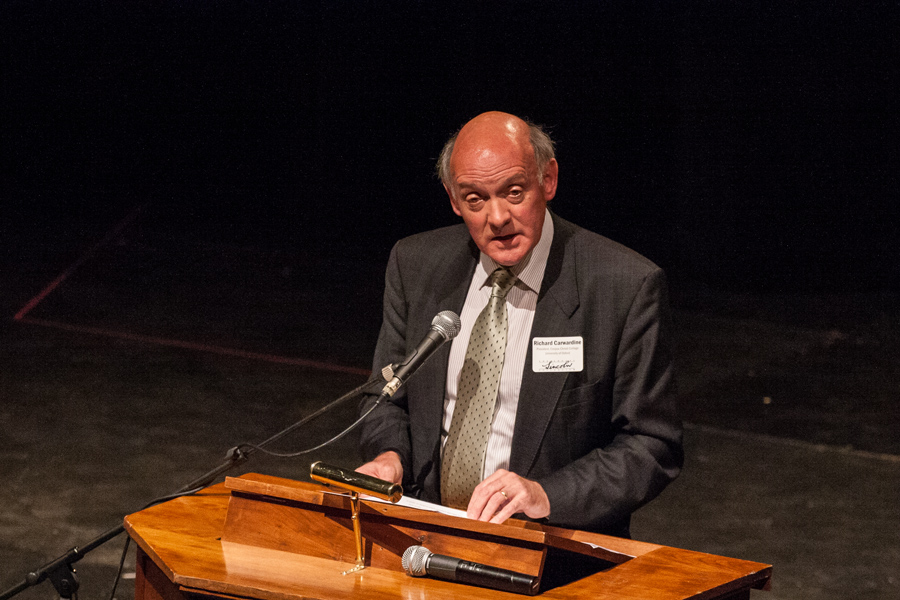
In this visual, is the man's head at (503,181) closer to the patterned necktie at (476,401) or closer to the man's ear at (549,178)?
the man's ear at (549,178)

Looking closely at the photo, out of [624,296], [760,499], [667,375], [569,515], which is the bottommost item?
[760,499]

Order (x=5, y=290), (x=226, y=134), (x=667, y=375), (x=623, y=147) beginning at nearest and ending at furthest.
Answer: (x=667, y=375)
(x=5, y=290)
(x=623, y=147)
(x=226, y=134)

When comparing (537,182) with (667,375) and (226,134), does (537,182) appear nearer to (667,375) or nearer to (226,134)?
(667,375)

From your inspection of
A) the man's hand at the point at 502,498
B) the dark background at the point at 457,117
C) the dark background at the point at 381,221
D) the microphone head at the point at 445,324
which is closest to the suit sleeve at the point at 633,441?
the man's hand at the point at 502,498

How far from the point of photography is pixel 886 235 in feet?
28.9

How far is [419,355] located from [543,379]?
17.7 inches

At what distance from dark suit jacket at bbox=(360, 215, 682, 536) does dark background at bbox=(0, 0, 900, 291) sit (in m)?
6.60

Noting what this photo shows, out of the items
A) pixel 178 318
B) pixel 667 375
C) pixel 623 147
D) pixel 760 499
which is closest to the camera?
pixel 667 375

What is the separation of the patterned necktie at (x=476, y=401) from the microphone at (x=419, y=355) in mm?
358

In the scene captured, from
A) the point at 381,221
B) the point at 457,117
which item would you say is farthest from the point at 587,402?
the point at 381,221

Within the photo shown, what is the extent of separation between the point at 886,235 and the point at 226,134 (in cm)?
Answer: 643

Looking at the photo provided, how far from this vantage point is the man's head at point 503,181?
2.28 meters


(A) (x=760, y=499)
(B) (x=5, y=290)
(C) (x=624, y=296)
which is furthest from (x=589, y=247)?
(B) (x=5, y=290)

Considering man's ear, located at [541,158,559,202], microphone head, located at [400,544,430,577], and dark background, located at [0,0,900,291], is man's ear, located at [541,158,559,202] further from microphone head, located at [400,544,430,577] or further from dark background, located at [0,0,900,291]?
dark background, located at [0,0,900,291]
